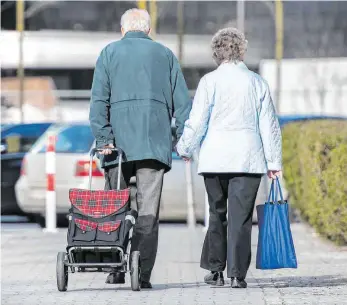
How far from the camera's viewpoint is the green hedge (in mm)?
12047

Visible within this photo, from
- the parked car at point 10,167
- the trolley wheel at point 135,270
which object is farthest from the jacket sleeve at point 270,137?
the parked car at point 10,167

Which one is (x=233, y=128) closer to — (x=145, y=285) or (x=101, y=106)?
(x=101, y=106)

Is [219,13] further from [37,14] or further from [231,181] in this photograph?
[231,181]

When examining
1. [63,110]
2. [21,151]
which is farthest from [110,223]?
[63,110]

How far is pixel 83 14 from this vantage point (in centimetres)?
2930

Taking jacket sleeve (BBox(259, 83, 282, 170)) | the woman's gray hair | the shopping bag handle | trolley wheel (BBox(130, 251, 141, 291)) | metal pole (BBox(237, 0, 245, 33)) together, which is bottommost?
trolley wheel (BBox(130, 251, 141, 291))

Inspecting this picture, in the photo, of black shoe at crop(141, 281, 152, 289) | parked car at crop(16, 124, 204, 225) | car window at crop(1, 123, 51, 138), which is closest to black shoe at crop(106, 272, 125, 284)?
black shoe at crop(141, 281, 152, 289)

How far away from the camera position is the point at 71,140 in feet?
54.7

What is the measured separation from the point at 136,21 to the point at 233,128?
970 millimetres

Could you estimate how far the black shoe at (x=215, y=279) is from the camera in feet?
30.7

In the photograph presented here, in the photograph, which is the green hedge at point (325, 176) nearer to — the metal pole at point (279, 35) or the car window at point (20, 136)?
the car window at point (20, 136)

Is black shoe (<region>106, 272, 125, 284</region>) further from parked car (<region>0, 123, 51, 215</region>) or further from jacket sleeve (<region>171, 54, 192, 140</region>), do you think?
parked car (<region>0, 123, 51, 215</region>)

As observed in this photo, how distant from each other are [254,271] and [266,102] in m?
1.87

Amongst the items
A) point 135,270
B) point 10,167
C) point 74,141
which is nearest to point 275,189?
point 135,270
